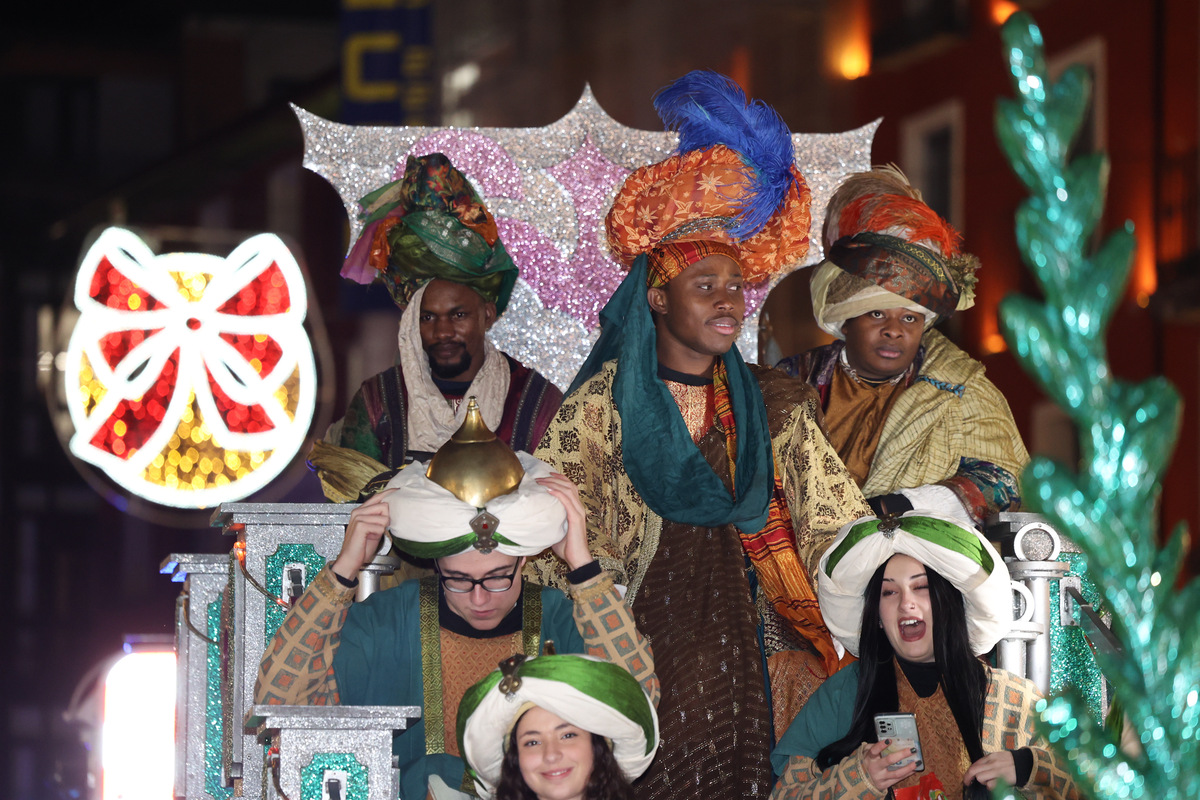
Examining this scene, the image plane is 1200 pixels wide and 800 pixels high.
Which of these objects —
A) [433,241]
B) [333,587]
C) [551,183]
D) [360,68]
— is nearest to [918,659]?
[333,587]

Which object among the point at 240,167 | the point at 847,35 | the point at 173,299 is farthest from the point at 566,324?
the point at 240,167

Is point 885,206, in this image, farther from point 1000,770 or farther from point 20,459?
point 20,459

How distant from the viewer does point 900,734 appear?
11.4ft

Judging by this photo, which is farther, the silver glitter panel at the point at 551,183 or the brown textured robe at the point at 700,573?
the silver glitter panel at the point at 551,183

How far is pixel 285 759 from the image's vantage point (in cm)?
330

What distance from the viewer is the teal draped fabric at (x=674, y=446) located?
14.0 ft

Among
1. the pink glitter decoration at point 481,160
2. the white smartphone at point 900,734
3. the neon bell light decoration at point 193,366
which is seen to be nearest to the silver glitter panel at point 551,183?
the pink glitter decoration at point 481,160

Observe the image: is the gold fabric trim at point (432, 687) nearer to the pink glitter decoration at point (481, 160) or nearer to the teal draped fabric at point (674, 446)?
the teal draped fabric at point (674, 446)

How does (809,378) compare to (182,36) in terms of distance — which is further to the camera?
(182,36)

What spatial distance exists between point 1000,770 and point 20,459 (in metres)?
12.9

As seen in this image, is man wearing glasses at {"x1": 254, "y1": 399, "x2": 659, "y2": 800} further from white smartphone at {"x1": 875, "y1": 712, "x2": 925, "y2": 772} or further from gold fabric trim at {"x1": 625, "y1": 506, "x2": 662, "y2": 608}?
white smartphone at {"x1": 875, "y1": 712, "x2": 925, "y2": 772}

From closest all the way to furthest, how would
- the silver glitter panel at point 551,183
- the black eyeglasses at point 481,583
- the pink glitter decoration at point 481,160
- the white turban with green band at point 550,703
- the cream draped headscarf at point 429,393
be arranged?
the white turban with green band at point 550,703 < the black eyeglasses at point 481,583 < the cream draped headscarf at point 429,393 < the silver glitter panel at point 551,183 < the pink glitter decoration at point 481,160

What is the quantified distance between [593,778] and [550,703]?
0.67ft

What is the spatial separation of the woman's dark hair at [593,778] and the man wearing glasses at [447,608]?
0.33 meters
